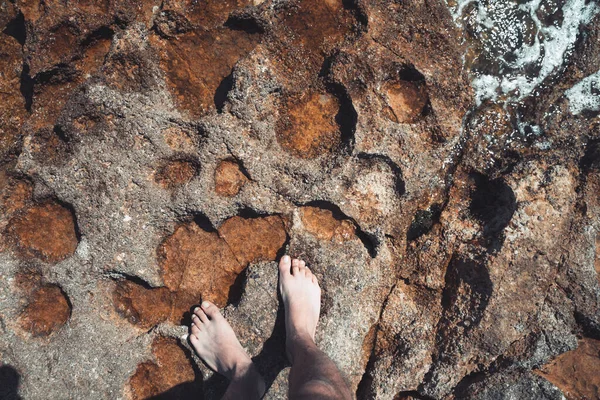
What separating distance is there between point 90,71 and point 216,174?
84cm

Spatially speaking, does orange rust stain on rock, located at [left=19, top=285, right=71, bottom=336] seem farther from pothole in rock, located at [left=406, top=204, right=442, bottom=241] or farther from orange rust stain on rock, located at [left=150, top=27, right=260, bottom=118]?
pothole in rock, located at [left=406, top=204, right=442, bottom=241]

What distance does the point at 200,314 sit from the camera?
2.34 meters

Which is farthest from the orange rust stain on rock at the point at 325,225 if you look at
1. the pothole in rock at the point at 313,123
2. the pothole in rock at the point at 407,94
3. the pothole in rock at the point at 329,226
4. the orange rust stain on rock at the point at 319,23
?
the orange rust stain on rock at the point at 319,23

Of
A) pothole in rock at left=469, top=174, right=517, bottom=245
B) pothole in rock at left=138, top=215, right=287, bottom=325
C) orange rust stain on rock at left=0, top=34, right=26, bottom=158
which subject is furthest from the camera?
orange rust stain on rock at left=0, top=34, right=26, bottom=158

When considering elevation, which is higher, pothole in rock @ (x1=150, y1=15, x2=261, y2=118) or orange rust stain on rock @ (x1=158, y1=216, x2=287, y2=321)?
pothole in rock @ (x1=150, y1=15, x2=261, y2=118)

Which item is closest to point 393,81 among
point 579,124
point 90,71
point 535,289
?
point 579,124

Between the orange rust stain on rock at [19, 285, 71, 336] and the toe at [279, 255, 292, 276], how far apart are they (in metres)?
1.06

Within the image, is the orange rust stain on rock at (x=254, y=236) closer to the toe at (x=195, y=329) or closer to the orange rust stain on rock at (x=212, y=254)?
the orange rust stain on rock at (x=212, y=254)

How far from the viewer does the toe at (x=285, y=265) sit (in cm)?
229

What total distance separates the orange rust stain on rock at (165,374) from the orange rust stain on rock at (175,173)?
773mm

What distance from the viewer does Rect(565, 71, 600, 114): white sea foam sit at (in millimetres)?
2408

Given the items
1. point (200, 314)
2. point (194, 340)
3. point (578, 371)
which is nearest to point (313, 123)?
point (200, 314)

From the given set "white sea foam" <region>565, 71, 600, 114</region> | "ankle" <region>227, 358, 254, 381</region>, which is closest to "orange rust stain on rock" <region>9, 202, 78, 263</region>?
"ankle" <region>227, 358, 254, 381</region>

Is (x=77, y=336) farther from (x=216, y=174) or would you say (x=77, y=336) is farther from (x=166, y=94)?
(x=166, y=94)
